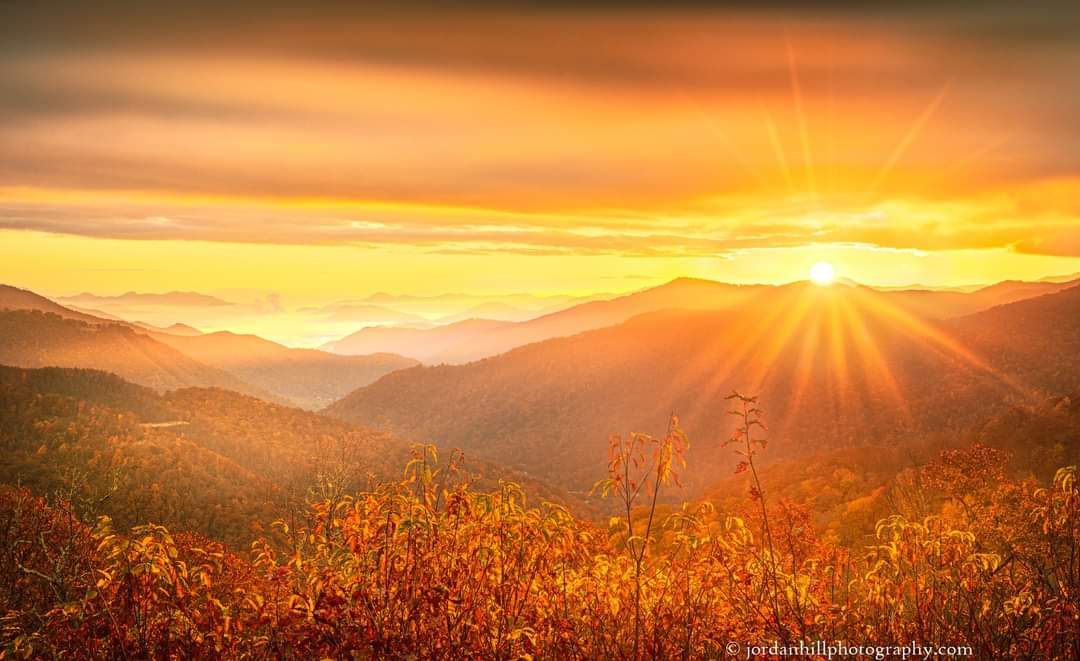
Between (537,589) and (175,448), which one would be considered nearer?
(537,589)

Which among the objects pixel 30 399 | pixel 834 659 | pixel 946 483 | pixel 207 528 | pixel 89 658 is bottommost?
pixel 207 528

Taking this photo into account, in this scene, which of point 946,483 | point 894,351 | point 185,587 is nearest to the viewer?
point 185,587

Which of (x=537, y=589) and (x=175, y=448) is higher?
(x=537, y=589)

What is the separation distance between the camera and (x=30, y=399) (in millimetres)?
83062

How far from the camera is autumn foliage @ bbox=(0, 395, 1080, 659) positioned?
279 inches

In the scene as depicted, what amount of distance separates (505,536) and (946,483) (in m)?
6.03

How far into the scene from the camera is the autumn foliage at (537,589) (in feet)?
23.2

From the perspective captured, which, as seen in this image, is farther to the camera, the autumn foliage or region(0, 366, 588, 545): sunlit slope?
region(0, 366, 588, 545): sunlit slope

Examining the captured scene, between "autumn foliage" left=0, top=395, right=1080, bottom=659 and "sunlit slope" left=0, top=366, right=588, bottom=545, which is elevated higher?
"autumn foliage" left=0, top=395, right=1080, bottom=659

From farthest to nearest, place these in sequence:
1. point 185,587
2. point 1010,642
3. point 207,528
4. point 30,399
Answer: point 30,399
point 207,528
point 185,587
point 1010,642

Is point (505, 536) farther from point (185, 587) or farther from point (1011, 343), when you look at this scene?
point (1011, 343)

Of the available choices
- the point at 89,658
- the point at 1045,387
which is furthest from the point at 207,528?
the point at 1045,387

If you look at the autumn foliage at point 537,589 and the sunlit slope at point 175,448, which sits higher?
the autumn foliage at point 537,589

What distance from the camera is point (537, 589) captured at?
9.18m
